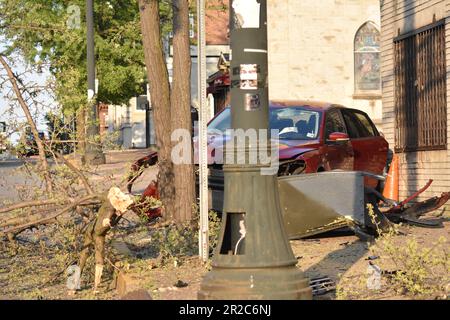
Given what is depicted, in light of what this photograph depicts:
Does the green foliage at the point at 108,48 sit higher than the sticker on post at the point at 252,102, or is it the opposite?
the green foliage at the point at 108,48

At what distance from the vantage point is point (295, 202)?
36.7ft

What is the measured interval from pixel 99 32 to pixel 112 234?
102ft

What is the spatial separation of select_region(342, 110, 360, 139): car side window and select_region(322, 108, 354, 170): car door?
0.51 ft

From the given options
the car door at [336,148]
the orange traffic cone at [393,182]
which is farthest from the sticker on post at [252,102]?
the orange traffic cone at [393,182]

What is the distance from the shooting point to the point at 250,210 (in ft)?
22.7

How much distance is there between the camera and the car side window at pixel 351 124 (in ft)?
47.0

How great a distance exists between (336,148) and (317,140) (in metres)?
0.31

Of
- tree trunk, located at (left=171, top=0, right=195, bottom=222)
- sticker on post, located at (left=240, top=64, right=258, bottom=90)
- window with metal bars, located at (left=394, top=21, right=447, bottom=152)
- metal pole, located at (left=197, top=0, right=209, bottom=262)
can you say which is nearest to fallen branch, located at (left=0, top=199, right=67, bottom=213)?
metal pole, located at (left=197, top=0, right=209, bottom=262)

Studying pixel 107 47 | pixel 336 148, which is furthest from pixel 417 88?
pixel 107 47

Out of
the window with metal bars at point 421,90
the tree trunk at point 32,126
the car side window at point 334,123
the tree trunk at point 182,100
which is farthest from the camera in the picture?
the window with metal bars at point 421,90

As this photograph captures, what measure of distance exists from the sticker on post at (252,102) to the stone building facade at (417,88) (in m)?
8.98

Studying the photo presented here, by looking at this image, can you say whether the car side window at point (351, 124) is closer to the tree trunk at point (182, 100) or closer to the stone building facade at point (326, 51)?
the tree trunk at point (182, 100)

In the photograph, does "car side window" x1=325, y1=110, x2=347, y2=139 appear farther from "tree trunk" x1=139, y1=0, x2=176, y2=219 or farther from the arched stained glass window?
the arched stained glass window

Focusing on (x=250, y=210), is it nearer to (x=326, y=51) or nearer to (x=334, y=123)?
(x=334, y=123)
